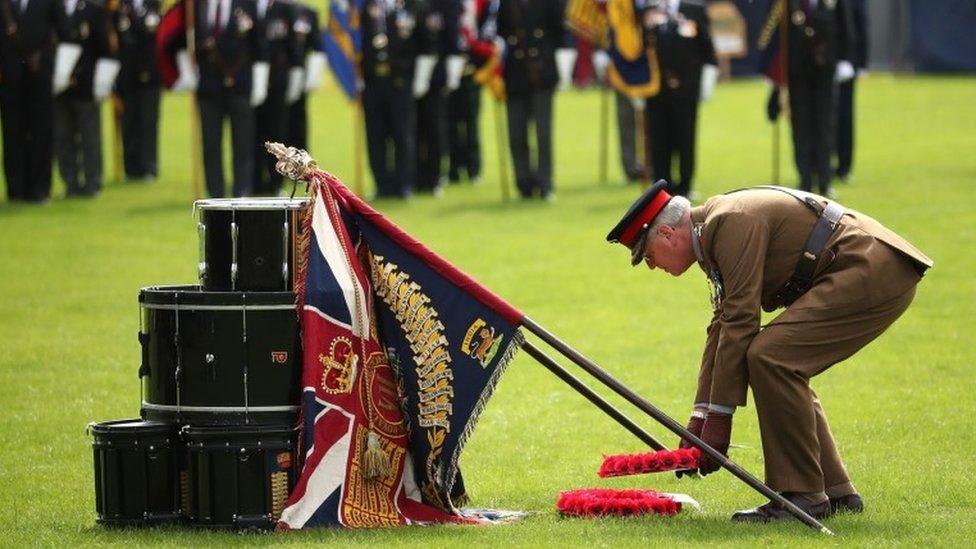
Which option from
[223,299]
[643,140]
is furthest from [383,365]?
[643,140]

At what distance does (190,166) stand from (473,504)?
1904 centimetres

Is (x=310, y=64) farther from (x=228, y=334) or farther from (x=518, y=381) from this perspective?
(x=228, y=334)

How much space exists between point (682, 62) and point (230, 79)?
17.1 ft

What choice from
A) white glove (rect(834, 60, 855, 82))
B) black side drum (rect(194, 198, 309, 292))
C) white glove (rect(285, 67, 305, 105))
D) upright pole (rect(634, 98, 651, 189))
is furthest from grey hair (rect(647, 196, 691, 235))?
white glove (rect(285, 67, 305, 105))

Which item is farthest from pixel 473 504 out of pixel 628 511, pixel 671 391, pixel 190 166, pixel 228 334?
pixel 190 166

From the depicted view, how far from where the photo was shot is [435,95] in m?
23.1

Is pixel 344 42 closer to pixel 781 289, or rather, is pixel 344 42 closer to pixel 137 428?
pixel 137 428

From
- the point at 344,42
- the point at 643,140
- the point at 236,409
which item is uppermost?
the point at 344,42

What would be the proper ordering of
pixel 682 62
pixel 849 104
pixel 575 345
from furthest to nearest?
pixel 849 104, pixel 682 62, pixel 575 345

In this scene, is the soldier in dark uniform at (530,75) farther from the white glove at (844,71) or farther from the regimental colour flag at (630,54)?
the white glove at (844,71)

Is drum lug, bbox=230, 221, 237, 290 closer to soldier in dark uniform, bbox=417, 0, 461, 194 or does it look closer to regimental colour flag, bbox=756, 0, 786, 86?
regimental colour flag, bbox=756, 0, 786, 86

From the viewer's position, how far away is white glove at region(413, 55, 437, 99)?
22328 mm

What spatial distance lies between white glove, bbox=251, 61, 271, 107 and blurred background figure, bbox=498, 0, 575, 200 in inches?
115

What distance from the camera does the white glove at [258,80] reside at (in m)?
21.1
